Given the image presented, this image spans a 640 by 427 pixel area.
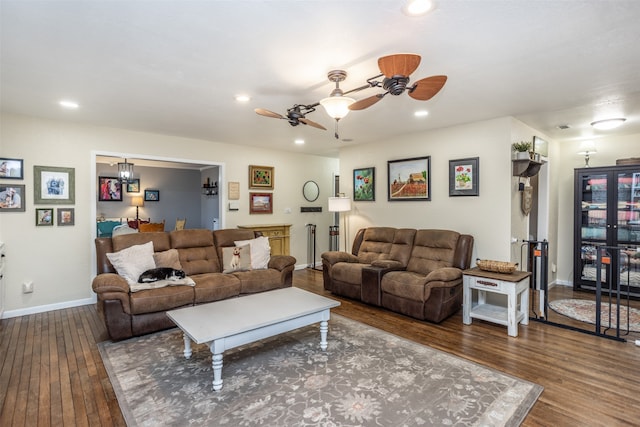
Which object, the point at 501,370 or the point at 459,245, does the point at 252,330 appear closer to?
the point at 501,370

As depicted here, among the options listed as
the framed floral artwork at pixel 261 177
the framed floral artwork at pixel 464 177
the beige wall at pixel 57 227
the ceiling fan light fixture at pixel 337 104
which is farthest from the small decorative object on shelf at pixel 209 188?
the ceiling fan light fixture at pixel 337 104

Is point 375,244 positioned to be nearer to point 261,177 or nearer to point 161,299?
point 261,177

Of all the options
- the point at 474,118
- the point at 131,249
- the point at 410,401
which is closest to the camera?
the point at 410,401

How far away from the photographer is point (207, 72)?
2.72m

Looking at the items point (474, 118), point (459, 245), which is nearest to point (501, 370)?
point (459, 245)

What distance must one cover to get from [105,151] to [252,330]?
369 centimetres

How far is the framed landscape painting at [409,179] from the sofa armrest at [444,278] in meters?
1.41

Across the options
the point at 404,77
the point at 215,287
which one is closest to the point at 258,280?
the point at 215,287

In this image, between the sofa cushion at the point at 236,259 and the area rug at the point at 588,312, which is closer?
the area rug at the point at 588,312

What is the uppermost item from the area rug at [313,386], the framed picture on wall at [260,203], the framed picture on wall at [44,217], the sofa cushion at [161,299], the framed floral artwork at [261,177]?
the framed floral artwork at [261,177]

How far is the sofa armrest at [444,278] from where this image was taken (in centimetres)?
369

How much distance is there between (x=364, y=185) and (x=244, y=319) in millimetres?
3713

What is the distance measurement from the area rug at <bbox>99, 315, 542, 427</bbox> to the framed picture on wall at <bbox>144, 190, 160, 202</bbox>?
6.24 m

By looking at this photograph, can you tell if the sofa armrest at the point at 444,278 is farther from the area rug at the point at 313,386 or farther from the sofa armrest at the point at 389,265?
the area rug at the point at 313,386
